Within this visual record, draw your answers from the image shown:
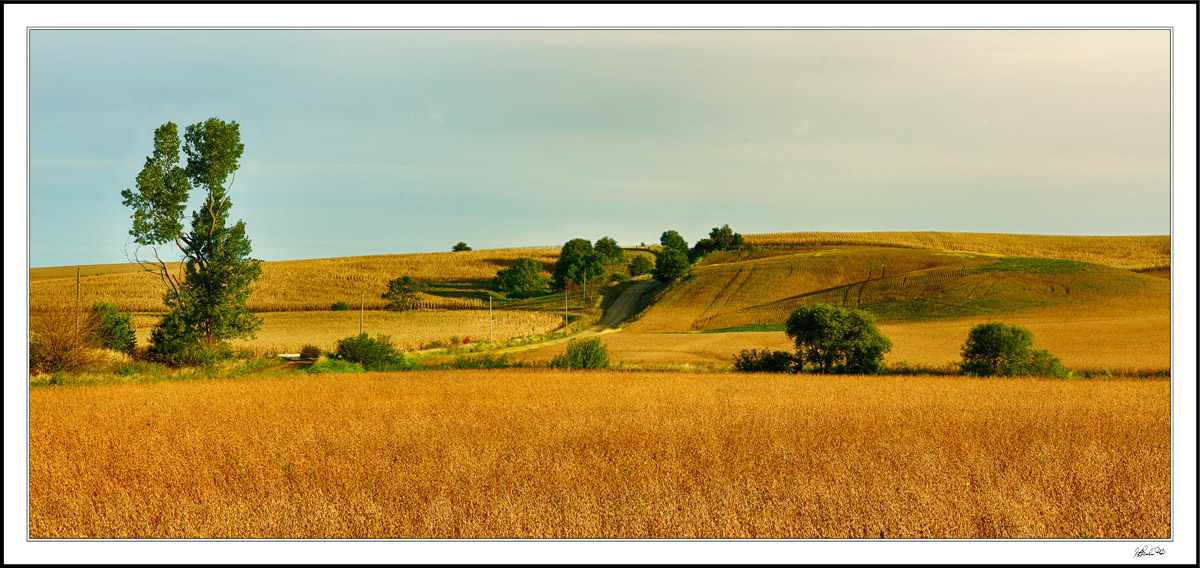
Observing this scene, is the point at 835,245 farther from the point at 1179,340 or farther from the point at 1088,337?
the point at 1179,340

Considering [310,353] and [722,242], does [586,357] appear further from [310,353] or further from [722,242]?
[722,242]

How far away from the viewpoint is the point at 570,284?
10788 centimetres

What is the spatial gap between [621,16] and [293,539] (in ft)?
19.0

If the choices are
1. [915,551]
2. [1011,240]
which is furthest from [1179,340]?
[1011,240]

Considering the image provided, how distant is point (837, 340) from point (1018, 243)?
110809 millimetres

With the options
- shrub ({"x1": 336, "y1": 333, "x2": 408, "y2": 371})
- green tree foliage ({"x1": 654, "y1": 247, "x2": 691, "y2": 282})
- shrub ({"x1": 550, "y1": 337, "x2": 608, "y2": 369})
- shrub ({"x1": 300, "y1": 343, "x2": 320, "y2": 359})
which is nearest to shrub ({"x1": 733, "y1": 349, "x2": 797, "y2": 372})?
shrub ({"x1": 550, "y1": 337, "x2": 608, "y2": 369})

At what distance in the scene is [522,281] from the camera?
352 feet

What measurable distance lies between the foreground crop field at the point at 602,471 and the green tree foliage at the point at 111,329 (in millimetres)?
13135

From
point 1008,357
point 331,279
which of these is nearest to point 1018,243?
point 1008,357

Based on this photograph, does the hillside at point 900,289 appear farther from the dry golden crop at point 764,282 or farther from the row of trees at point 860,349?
the row of trees at point 860,349

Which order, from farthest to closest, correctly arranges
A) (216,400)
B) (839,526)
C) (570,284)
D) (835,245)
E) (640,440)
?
(835,245) < (570,284) < (216,400) < (640,440) < (839,526)

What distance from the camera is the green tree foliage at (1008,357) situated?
1092 inches

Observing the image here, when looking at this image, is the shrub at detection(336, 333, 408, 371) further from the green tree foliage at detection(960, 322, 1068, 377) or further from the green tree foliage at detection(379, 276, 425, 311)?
the green tree foliage at detection(379, 276, 425, 311)

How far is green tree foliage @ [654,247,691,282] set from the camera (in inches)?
3880
